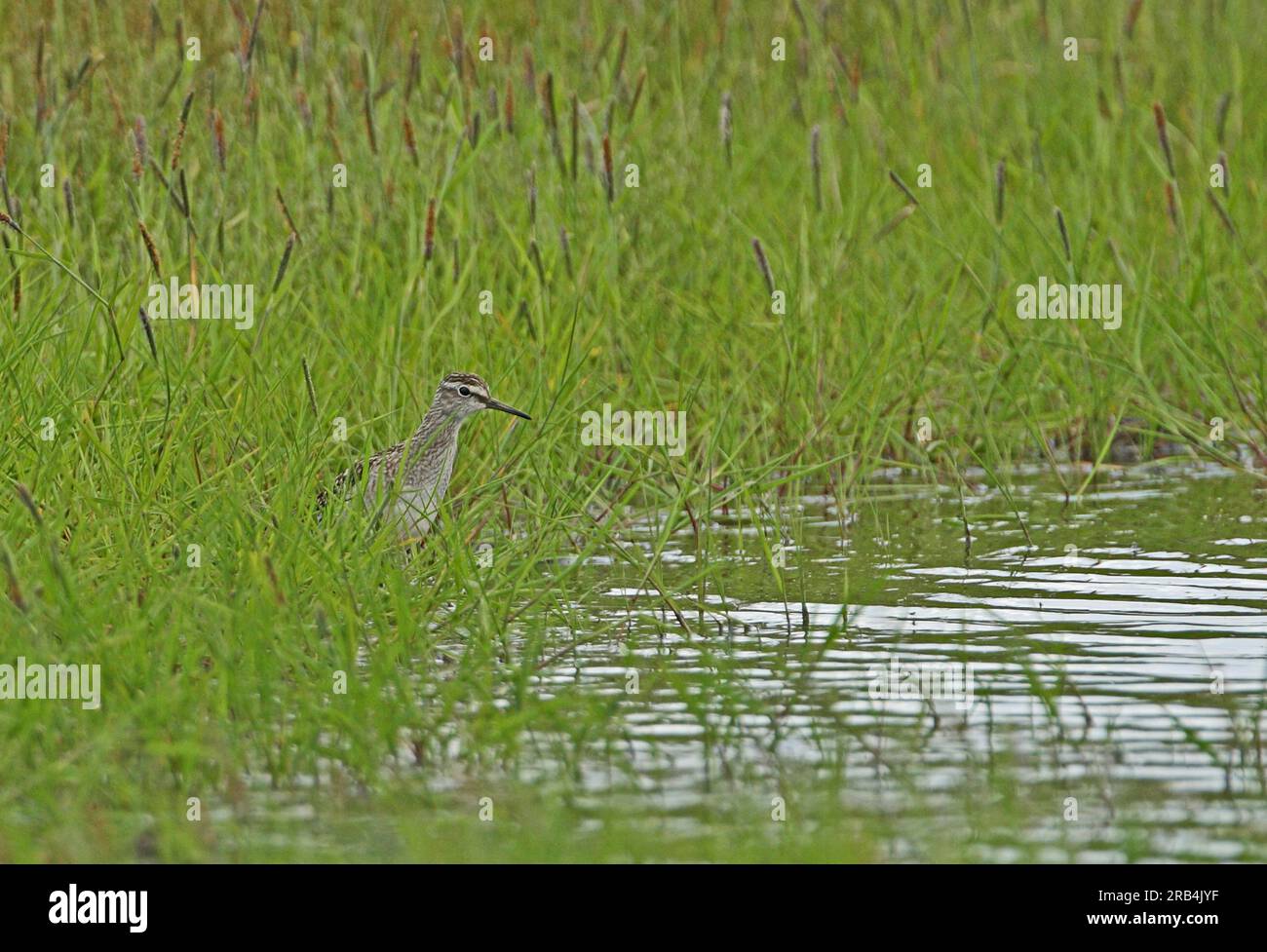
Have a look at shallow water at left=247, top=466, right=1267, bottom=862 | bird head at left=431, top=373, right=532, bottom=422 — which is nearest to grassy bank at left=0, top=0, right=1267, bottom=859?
shallow water at left=247, top=466, right=1267, bottom=862

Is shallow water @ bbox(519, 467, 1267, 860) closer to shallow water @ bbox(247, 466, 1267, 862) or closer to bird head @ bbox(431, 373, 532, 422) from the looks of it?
shallow water @ bbox(247, 466, 1267, 862)

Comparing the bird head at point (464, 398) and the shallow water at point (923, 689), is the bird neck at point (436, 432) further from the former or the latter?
the shallow water at point (923, 689)

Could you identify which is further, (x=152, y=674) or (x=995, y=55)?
(x=995, y=55)

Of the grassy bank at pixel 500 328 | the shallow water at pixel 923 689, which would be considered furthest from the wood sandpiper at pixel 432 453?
the shallow water at pixel 923 689

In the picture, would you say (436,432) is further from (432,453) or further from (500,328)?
(500,328)

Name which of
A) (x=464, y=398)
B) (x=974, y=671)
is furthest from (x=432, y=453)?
(x=974, y=671)

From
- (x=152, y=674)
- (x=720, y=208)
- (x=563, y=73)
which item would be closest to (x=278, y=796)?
(x=152, y=674)

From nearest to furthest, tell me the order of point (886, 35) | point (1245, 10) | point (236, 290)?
point (236, 290) < point (886, 35) < point (1245, 10)

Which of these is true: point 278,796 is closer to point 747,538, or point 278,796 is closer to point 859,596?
point 859,596

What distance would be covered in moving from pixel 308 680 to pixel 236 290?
2746mm

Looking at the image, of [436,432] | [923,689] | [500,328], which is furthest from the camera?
[500,328]

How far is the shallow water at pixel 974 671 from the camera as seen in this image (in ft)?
18.3

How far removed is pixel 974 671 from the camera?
6855mm

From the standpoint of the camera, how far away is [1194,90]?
12.7 m
